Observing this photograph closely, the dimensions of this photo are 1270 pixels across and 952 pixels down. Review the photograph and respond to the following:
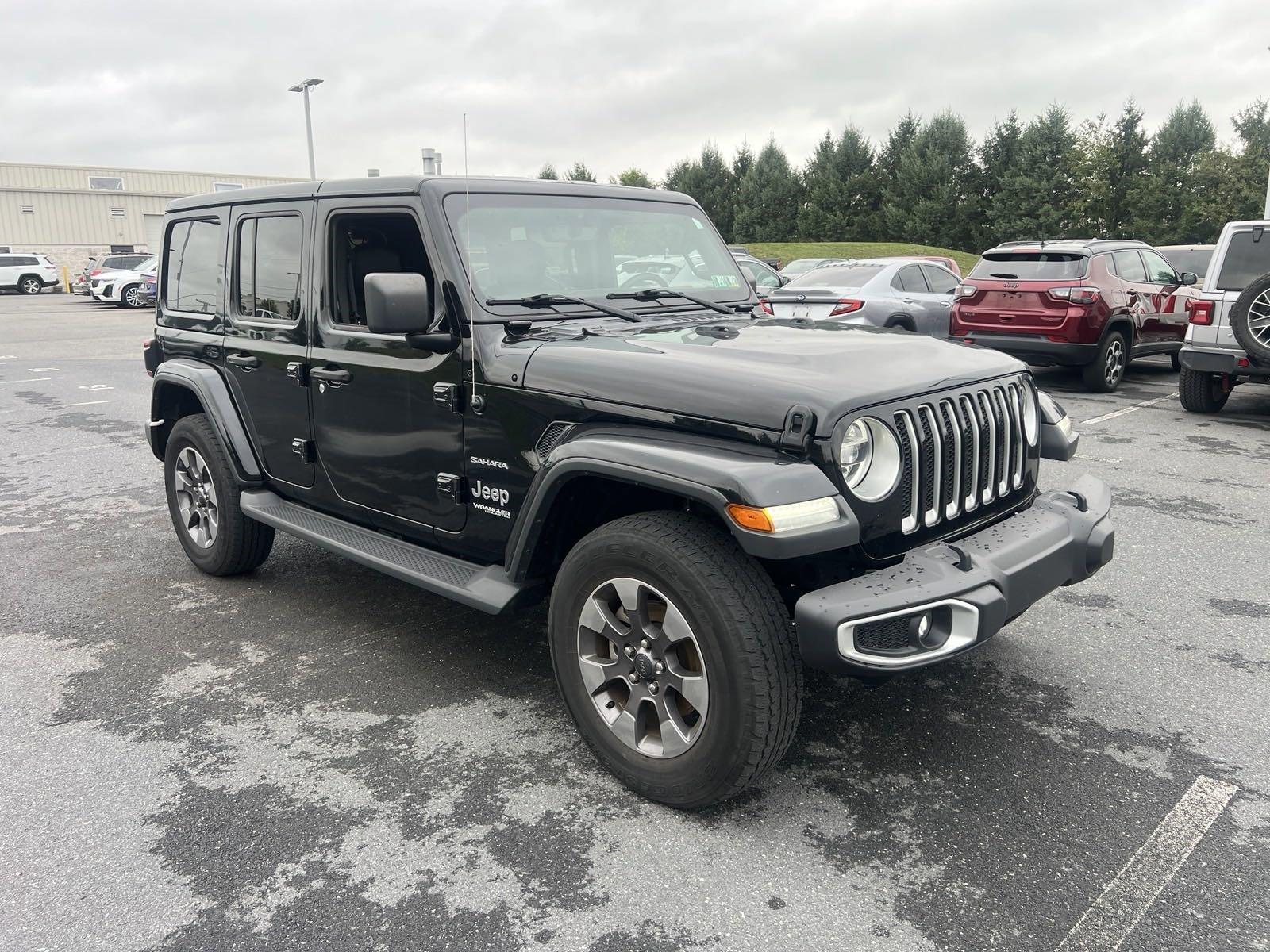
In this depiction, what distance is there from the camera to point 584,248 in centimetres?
378

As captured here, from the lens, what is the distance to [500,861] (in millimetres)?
2617

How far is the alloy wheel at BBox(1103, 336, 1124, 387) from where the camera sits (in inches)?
424

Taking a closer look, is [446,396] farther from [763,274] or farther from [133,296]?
[133,296]

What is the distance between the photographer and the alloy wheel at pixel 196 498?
15.7ft

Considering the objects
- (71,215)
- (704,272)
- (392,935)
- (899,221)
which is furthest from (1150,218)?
(71,215)

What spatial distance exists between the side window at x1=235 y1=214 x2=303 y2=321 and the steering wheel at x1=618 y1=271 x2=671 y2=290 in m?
1.40

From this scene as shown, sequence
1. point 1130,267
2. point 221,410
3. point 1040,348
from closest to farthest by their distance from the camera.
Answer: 1. point 221,410
2. point 1040,348
3. point 1130,267

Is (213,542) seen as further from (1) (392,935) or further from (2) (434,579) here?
(1) (392,935)

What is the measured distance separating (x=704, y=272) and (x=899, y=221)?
1693 inches

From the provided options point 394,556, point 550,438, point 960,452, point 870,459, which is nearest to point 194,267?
point 394,556

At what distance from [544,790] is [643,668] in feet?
1.76

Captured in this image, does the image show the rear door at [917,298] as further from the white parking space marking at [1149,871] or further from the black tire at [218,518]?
Answer: the white parking space marking at [1149,871]

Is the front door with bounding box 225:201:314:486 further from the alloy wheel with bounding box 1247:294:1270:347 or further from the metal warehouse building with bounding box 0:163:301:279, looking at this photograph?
the metal warehouse building with bounding box 0:163:301:279

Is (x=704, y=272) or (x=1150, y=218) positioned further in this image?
(x=1150, y=218)
